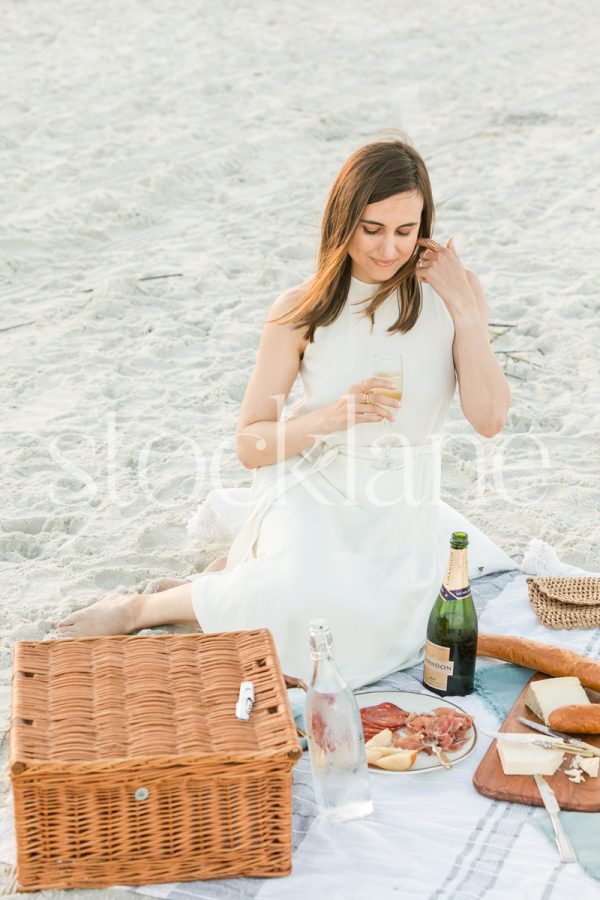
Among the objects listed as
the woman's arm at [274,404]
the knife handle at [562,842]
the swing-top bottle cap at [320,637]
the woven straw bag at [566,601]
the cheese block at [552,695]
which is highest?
the woman's arm at [274,404]

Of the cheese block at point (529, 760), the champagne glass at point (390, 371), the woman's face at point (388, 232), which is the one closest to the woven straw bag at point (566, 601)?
the cheese block at point (529, 760)

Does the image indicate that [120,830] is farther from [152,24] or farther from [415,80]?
[152,24]

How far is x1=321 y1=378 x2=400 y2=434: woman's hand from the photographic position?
3459 millimetres

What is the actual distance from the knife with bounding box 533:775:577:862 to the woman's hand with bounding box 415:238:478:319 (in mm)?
1529

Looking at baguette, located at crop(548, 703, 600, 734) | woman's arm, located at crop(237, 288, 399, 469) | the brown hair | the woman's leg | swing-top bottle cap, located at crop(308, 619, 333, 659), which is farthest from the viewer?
the woman's leg

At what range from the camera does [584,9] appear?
1507 centimetres

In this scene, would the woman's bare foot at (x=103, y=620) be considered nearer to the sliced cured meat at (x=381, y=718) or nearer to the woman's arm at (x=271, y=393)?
the woman's arm at (x=271, y=393)

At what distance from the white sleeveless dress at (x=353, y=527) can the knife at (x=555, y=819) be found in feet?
2.44

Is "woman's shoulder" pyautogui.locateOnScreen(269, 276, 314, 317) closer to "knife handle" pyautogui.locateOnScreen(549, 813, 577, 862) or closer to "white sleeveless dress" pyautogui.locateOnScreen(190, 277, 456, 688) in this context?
"white sleeveless dress" pyautogui.locateOnScreen(190, 277, 456, 688)

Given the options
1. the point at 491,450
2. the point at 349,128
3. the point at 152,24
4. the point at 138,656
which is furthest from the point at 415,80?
the point at 138,656

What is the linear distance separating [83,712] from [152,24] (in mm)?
11286

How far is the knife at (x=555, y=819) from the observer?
2.79 m

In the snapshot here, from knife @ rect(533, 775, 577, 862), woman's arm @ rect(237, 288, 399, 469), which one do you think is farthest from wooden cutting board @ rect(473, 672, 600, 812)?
woman's arm @ rect(237, 288, 399, 469)

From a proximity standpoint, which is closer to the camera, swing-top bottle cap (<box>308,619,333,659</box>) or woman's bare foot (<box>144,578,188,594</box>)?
swing-top bottle cap (<box>308,619,333,659</box>)
